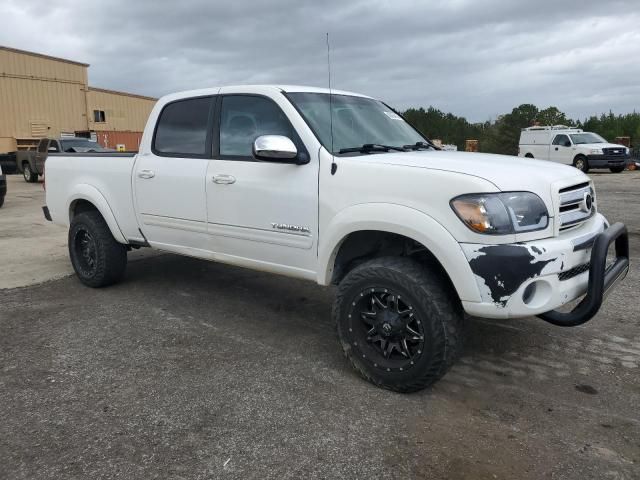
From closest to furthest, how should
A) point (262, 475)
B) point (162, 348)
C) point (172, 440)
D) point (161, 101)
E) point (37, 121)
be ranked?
point (262, 475) < point (172, 440) < point (162, 348) < point (161, 101) < point (37, 121)

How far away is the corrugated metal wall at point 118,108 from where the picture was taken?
34.7 metres

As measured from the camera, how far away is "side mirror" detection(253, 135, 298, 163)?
11.4ft

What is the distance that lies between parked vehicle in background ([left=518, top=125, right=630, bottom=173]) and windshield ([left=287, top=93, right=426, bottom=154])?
18.4 metres

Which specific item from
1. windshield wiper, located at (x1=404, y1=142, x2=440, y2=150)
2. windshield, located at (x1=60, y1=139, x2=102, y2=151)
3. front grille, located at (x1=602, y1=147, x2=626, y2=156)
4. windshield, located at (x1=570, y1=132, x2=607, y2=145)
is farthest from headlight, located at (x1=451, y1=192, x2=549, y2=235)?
windshield, located at (x1=570, y1=132, x2=607, y2=145)

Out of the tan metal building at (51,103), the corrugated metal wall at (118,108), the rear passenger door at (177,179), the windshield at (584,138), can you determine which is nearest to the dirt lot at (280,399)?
the rear passenger door at (177,179)

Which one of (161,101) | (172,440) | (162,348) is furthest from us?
(161,101)

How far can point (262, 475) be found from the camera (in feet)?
8.30

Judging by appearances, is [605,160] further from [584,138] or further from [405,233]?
[405,233]

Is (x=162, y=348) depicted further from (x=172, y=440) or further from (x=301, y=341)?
(x=172, y=440)

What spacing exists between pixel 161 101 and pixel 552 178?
342cm

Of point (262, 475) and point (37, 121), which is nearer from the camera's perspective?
point (262, 475)

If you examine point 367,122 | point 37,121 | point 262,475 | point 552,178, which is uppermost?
point 37,121

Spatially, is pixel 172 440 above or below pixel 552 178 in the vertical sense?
below

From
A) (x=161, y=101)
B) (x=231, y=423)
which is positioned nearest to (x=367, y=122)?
(x=161, y=101)
